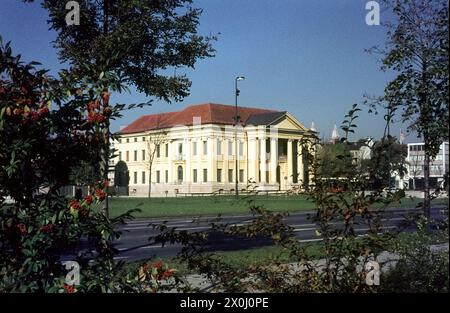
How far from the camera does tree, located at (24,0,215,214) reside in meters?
7.18

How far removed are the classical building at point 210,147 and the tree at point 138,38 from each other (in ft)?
167

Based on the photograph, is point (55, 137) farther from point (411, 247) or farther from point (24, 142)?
point (411, 247)

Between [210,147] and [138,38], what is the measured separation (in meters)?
58.6

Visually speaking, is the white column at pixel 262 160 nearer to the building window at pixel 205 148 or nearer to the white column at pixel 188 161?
the building window at pixel 205 148

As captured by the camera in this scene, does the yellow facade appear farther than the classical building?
No

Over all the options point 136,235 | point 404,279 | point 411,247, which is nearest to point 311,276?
point 404,279

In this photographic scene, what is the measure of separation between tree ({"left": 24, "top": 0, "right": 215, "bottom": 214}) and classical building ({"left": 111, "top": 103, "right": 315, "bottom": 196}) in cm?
5082

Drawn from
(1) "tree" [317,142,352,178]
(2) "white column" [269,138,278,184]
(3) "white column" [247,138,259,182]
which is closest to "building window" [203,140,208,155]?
(3) "white column" [247,138,259,182]

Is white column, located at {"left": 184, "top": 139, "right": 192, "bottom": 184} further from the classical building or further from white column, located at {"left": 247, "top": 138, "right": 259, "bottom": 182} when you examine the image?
white column, located at {"left": 247, "top": 138, "right": 259, "bottom": 182}

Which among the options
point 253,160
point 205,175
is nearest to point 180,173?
point 205,175

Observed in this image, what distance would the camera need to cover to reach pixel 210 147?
65.9m

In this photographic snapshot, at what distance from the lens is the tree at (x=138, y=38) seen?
7.18 meters

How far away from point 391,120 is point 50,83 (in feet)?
8.98

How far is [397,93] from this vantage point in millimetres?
6000
